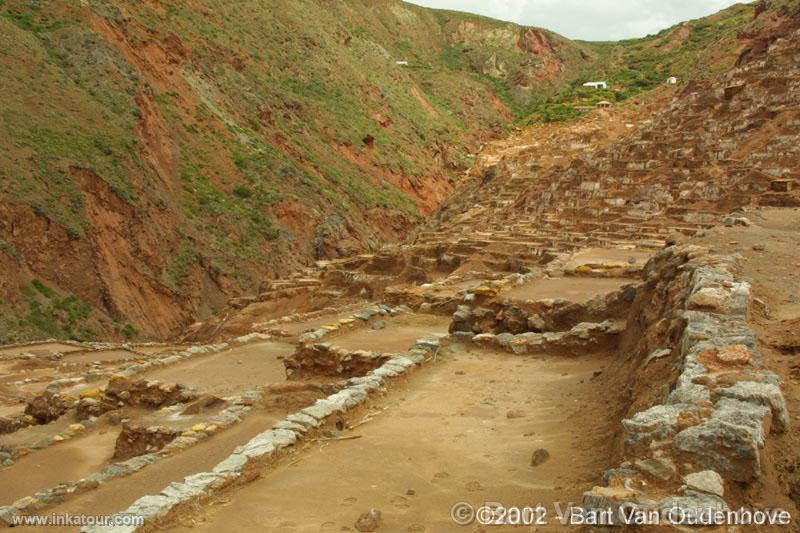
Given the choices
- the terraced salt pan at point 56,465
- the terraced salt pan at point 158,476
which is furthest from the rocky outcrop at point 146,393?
the terraced salt pan at point 158,476

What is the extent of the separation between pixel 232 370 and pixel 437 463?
785cm

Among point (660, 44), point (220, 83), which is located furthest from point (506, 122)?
point (220, 83)

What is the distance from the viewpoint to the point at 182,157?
39000 millimetres

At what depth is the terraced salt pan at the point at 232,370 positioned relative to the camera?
39.2 feet

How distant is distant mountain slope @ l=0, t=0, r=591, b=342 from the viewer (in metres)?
28.0

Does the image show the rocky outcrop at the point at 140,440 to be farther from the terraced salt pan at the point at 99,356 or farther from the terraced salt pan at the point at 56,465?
the terraced salt pan at the point at 99,356

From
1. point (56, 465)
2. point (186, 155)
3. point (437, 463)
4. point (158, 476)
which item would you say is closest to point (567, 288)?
point (437, 463)

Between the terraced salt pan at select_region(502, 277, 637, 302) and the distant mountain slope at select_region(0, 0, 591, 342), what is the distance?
17.5 m

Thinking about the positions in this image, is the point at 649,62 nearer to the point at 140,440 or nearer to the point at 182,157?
the point at 182,157

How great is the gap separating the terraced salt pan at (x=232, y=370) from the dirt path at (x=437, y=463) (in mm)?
4306

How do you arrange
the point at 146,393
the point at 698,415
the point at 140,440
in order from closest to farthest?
the point at 698,415, the point at 140,440, the point at 146,393

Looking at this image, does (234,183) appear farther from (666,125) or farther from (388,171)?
(666,125)

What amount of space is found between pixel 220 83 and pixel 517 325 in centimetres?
4092

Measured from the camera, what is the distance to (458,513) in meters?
4.91
